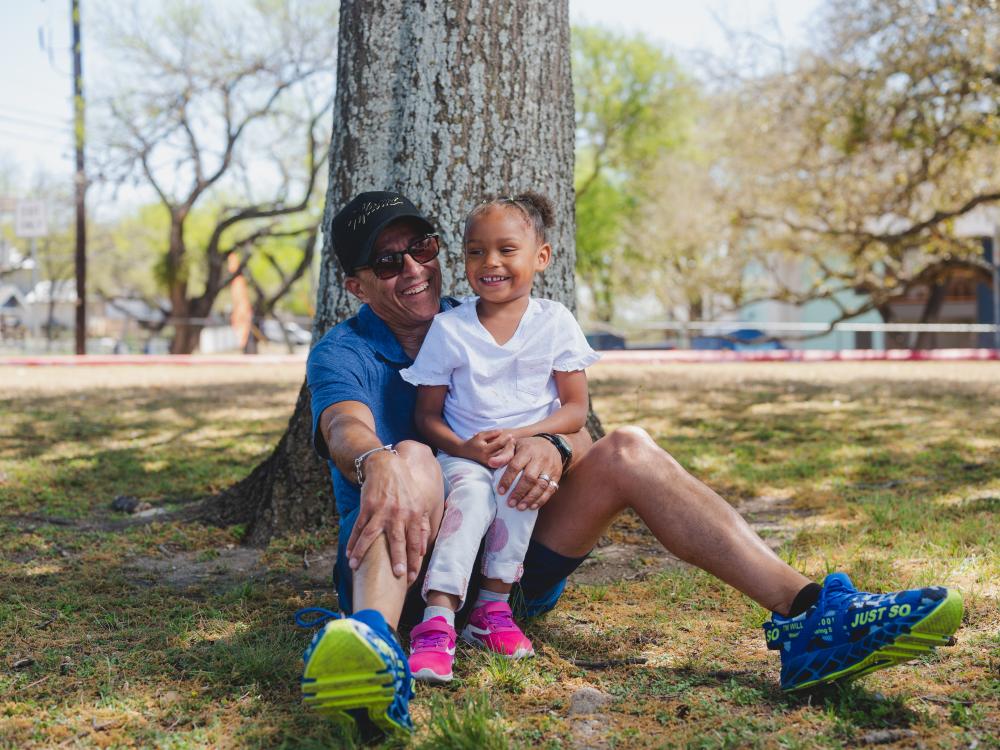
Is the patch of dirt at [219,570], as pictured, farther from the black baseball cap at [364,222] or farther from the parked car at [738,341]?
the parked car at [738,341]

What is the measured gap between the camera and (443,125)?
13.3 ft

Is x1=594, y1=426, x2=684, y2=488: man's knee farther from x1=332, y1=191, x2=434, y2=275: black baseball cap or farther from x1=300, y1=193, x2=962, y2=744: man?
x1=332, y1=191, x2=434, y2=275: black baseball cap

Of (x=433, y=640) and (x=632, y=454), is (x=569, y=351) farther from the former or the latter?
(x=433, y=640)

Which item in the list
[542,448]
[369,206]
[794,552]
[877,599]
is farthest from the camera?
[794,552]

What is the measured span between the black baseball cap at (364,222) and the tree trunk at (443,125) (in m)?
1.06

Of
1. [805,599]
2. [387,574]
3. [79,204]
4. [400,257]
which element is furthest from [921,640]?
[79,204]

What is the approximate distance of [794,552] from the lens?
371 cm

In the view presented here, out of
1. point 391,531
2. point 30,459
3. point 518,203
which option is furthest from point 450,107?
point 30,459

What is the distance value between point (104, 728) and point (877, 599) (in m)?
1.88

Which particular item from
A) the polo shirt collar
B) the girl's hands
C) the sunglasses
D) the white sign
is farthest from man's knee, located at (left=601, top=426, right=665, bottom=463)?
the white sign

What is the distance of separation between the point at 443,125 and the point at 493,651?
2.26 m

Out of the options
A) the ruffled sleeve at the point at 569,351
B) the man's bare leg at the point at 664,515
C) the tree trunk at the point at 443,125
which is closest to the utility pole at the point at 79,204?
the tree trunk at the point at 443,125

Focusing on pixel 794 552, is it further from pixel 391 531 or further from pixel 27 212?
pixel 27 212

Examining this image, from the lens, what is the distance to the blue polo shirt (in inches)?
110
